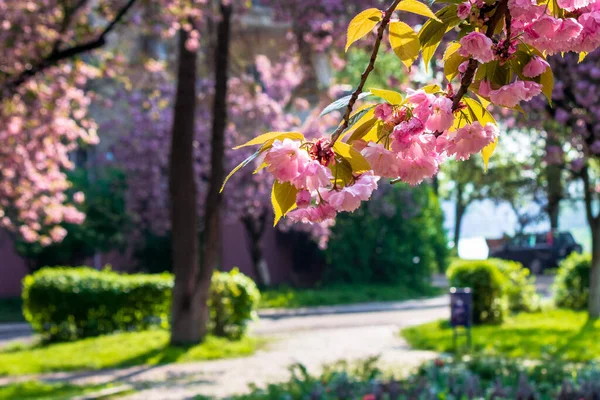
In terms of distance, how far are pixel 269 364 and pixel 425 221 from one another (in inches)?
802

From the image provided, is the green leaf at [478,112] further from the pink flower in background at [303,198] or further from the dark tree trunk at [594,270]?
the dark tree trunk at [594,270]

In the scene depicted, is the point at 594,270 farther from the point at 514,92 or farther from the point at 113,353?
the point at 514,92

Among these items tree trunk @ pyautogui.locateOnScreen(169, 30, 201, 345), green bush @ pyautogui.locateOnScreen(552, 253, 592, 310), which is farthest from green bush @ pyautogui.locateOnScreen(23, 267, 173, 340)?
green bush @ pyautogui.locateOnScreen(552, 253, 592, 310)

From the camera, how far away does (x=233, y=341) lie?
51.3ft

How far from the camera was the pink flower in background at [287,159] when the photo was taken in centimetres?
153

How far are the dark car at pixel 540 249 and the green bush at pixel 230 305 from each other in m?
22.8

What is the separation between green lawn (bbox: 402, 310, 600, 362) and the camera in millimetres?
11172

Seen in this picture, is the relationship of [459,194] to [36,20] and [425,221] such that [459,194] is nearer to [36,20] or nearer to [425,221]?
[425,221]

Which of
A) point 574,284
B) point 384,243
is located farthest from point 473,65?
point 384,243

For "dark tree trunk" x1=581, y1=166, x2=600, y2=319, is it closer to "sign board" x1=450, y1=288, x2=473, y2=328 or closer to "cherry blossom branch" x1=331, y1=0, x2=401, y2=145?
"sign board" x1=450, y1=288, x2=473, y2=328

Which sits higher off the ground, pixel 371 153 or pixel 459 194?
pixel 459 194

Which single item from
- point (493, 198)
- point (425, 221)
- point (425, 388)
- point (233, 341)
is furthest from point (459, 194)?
point (425, 388)

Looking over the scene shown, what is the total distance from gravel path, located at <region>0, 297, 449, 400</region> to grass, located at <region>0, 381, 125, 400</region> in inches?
23.8

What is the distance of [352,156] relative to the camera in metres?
1.65
